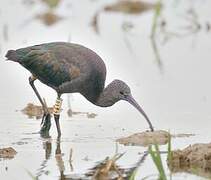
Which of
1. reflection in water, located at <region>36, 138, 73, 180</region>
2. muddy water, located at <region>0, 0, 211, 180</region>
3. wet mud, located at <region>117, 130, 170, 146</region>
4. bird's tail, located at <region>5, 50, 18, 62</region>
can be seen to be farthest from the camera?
bird's tail, located at <region>5, 50, 18, 62</region>

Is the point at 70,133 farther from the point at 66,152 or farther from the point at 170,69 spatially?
the point at 170,69

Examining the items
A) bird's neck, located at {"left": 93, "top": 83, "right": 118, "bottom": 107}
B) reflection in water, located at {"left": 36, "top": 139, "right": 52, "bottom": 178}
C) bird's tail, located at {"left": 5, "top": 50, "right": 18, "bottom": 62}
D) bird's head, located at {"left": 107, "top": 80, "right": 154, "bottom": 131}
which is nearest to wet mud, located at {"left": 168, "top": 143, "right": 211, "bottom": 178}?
reflection in water, located at {"left": 36, "top": 139, "right": 52, "bottom": 178}

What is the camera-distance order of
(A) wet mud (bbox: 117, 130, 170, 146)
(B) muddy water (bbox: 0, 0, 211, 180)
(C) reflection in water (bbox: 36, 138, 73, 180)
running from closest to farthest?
(C) reflection in water (bbox: 36, 138, 73, 180) → (B) muddy water (bbox: 0, 0, 211, 180) → (A) wet mud (bbox: 117, 130, 170, 146)

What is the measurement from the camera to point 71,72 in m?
12.2

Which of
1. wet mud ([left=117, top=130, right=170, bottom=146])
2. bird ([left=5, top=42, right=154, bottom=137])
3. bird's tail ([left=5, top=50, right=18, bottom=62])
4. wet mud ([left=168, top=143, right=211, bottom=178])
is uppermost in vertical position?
bird's tail ([left=5, top=50, right=18, bottom=62])

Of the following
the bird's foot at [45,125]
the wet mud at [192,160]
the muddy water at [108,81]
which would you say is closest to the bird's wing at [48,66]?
the bird's foot at [45,125]

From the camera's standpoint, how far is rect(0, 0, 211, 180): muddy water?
10.8 metres

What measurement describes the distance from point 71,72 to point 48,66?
0.32 m

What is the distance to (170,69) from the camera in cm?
1628

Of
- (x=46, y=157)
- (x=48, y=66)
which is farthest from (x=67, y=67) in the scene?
(x=46, y=157)

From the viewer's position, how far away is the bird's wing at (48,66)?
12.3 metres

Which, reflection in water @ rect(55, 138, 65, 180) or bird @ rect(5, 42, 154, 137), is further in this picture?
bird @ rect(5, 42, 154, 137)

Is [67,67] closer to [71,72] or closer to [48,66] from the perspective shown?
[71,72]

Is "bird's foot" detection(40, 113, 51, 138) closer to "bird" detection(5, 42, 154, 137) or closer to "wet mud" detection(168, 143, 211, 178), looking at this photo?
"bird" detection(5, 42, 154, 137)
